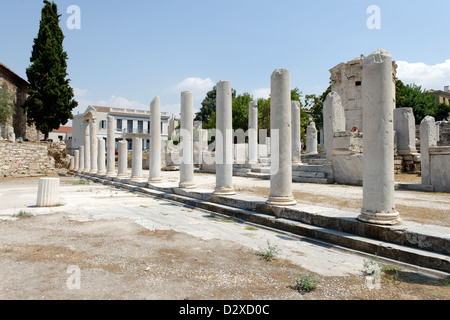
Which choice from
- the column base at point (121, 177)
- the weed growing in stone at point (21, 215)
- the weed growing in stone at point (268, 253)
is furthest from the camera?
the column base at point (121, 177)

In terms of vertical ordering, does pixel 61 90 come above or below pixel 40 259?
above

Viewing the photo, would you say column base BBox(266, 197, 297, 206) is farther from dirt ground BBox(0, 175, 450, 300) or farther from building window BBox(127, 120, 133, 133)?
building window BBox(127, 120, 133, 133)

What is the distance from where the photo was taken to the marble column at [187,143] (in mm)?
9922

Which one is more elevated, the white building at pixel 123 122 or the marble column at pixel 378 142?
the white building at pixel 123 122

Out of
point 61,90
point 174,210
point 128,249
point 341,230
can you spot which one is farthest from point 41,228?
point 61,90

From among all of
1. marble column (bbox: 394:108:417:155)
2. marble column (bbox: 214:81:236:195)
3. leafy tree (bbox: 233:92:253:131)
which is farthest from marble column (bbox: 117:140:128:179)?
leafy tree (bbox: 233:92:253:131)

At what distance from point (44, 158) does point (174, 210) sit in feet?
74.6

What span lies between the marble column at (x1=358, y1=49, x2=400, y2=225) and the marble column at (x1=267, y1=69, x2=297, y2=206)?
1934 mm

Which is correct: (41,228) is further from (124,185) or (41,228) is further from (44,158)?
(44,158)

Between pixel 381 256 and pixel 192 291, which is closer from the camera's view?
pixel 192 291

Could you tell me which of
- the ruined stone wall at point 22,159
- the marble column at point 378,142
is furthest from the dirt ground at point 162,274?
the ruined stone wall at point 22,159

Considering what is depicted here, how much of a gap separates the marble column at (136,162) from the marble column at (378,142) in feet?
34.9

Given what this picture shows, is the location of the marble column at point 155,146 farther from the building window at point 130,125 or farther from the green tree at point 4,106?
the building window at point 130,125
